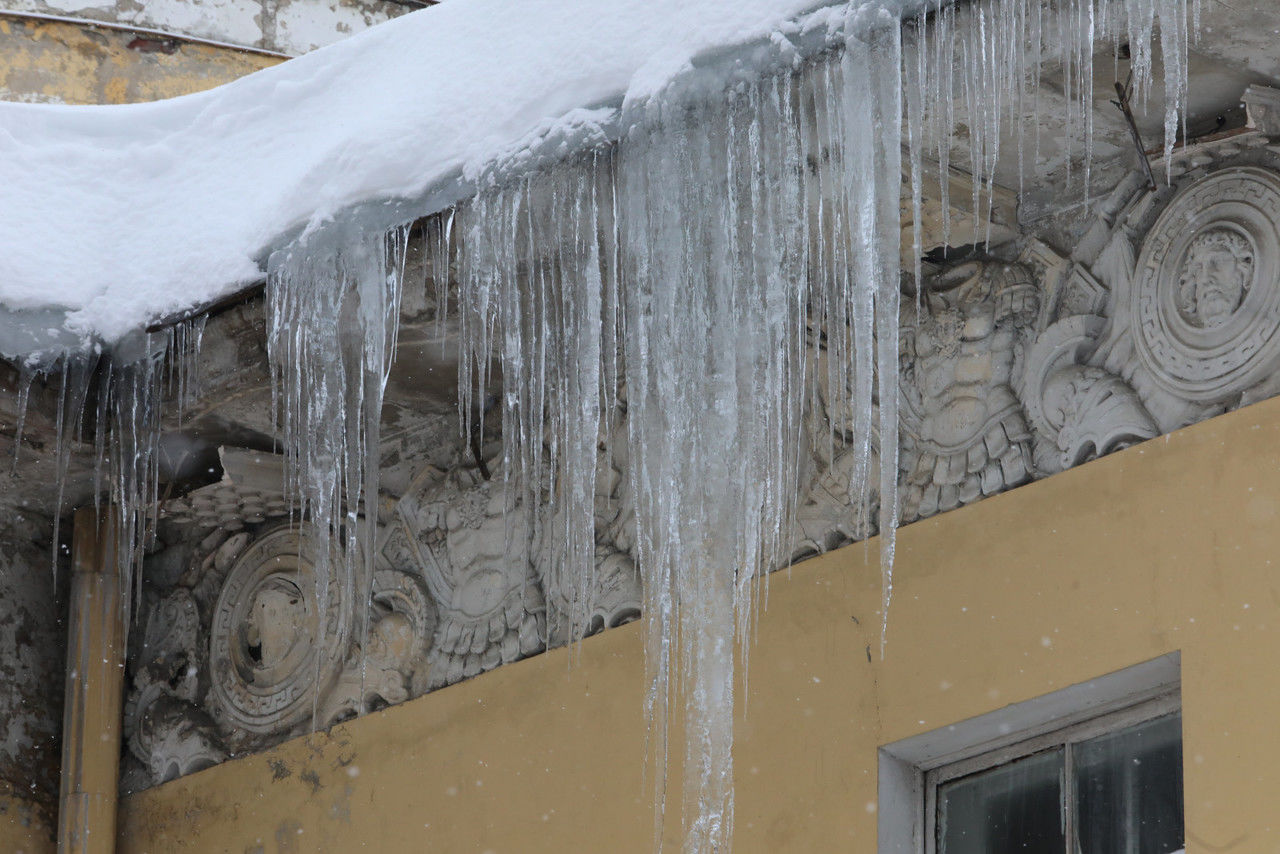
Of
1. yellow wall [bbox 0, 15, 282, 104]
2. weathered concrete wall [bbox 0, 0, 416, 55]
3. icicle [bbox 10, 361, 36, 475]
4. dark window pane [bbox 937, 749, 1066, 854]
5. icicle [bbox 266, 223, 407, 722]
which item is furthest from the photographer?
weathered concrete wall [bbox 0, 0, 416, 55]

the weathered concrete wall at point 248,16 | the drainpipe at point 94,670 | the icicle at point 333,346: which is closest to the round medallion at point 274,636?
the drainpipe at point 94,670

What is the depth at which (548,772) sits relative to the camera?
18.0ft

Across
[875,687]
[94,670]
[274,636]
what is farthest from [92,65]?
[875,687]

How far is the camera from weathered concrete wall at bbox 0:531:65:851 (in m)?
6.46

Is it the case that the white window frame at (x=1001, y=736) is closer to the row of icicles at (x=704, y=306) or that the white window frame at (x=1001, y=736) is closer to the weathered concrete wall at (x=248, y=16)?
the row of icicles at (x=704, y=306)

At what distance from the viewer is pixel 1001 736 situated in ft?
15.1

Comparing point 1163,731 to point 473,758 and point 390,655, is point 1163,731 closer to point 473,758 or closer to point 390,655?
point 473,758

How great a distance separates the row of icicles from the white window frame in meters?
0.33

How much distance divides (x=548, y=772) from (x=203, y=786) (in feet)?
4.99

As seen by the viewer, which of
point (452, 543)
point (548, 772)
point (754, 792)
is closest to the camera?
point (754, 792)

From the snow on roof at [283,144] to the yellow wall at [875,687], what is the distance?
138 cm

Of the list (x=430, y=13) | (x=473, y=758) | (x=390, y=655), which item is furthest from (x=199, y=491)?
(x=430, y=13)

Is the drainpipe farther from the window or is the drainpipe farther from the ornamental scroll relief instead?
the window

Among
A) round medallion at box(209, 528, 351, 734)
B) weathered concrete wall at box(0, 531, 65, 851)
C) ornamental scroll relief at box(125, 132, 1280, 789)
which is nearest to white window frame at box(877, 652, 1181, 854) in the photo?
ornamental scroll relief at box(125, 132, 1280, 789)
